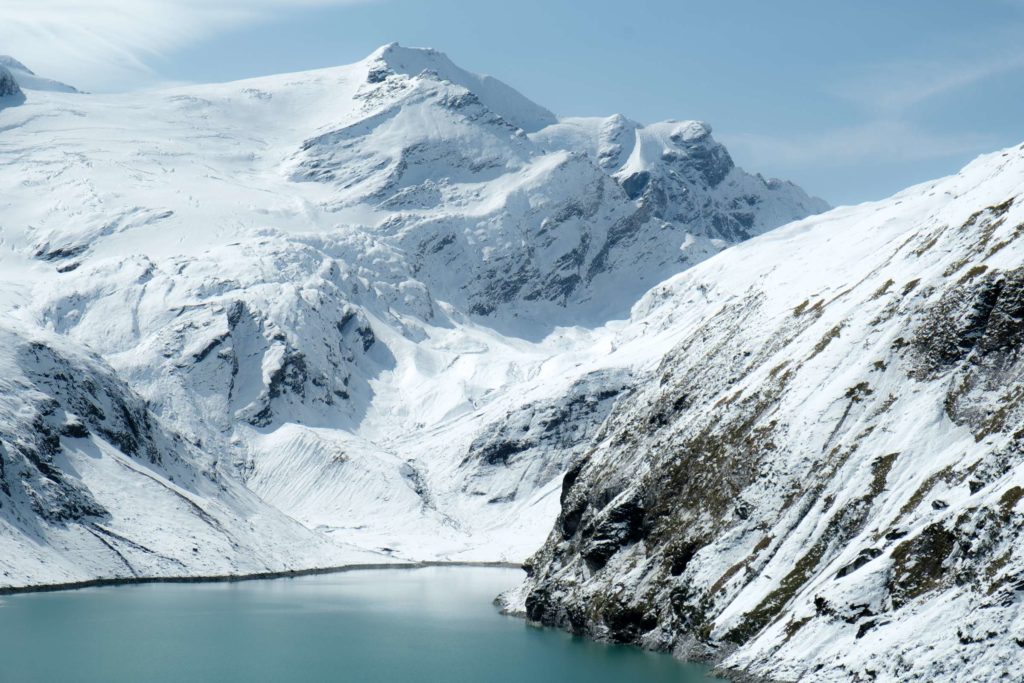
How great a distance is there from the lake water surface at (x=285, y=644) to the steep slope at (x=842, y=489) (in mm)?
6325

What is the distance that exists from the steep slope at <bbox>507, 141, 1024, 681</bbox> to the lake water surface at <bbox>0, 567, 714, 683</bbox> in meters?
6.32

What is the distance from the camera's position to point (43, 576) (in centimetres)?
15438

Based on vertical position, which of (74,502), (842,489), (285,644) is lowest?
(74,502)

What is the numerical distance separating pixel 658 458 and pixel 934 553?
41.9m

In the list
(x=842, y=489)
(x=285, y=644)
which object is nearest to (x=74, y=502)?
(x=285, y=644)

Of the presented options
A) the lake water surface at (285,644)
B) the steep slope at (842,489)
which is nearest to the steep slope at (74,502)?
the lake water surface at (285,644)

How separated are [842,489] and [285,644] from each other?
52.7 metres

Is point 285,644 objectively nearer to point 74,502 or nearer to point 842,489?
point 842,489

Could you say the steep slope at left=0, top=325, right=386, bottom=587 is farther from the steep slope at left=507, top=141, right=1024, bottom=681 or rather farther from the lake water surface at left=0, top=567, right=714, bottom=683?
the steep slope at left=507, top=141, right=1024, bottom=681

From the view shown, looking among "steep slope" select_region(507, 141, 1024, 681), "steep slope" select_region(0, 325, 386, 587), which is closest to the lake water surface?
"steep slope" select_region(507, 141, 1024, 681)

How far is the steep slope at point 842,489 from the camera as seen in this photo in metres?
73.4

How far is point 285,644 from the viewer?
372 ft

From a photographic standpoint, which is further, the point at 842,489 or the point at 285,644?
the point at 285,644

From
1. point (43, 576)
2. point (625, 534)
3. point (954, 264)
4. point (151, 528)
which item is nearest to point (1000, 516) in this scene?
point (954, 264)
